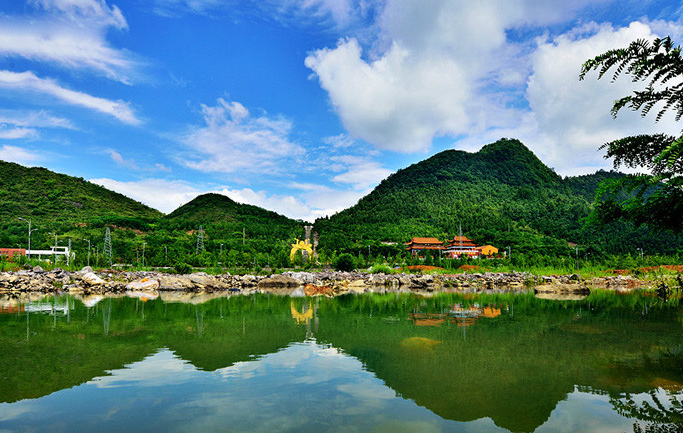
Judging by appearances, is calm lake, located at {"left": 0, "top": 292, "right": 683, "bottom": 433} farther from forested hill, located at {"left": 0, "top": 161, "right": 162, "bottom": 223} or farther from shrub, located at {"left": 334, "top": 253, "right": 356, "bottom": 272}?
forested hill, located at {"left": 0, "top": 161, "right": 162, "bottom": 223}

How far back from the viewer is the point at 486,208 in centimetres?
9075

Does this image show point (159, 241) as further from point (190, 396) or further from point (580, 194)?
point (580, 194)

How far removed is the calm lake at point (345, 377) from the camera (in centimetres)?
362

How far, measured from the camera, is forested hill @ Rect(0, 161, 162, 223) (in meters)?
67.4

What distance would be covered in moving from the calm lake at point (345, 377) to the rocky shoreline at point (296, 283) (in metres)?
12.6

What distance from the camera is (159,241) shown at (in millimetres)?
56094

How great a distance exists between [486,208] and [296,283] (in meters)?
75.4

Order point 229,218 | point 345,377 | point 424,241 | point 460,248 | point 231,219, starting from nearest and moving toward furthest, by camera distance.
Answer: point 345,377, point 460,248, point 424,241, point 231,219, point 229,218

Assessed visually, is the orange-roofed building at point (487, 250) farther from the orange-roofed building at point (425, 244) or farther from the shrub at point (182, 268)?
the shrub at point (182, 268)

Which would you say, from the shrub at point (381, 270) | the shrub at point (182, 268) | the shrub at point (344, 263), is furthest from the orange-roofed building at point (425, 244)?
the shrub at point (182, 268)

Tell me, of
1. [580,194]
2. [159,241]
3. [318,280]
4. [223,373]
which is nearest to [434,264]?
[318,280]

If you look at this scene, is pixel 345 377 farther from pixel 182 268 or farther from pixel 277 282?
pixel 182 268

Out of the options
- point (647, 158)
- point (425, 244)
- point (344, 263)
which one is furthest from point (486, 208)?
point (647, 158)

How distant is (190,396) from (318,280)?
2332cm
